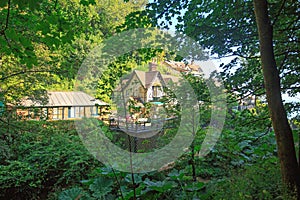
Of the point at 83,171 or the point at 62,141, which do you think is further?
the point at 62,141

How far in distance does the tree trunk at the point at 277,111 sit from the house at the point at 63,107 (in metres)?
1.15

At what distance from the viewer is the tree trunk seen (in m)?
0.93

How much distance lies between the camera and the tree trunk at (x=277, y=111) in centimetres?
93

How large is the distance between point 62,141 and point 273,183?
2892 millimetres

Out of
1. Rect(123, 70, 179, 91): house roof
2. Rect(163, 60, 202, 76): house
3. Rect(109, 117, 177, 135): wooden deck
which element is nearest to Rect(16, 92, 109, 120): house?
Rect(109, 117, 177, 135): wooden deck

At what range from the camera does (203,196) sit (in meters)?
1.28

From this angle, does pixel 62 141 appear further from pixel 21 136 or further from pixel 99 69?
pixel 99 69

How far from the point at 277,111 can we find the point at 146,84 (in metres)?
1.15

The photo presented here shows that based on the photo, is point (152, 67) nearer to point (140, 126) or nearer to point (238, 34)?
point (140, 126)

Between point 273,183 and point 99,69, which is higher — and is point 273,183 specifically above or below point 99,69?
below

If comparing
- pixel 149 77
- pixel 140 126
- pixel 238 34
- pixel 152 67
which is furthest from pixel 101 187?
pixel 238 34

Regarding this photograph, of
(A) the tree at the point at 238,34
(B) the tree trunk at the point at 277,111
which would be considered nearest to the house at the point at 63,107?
(A) the tree at the point at 238,34

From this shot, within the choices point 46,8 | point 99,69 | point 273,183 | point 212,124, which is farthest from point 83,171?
point 273,183

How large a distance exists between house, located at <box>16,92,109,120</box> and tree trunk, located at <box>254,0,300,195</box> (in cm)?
115
